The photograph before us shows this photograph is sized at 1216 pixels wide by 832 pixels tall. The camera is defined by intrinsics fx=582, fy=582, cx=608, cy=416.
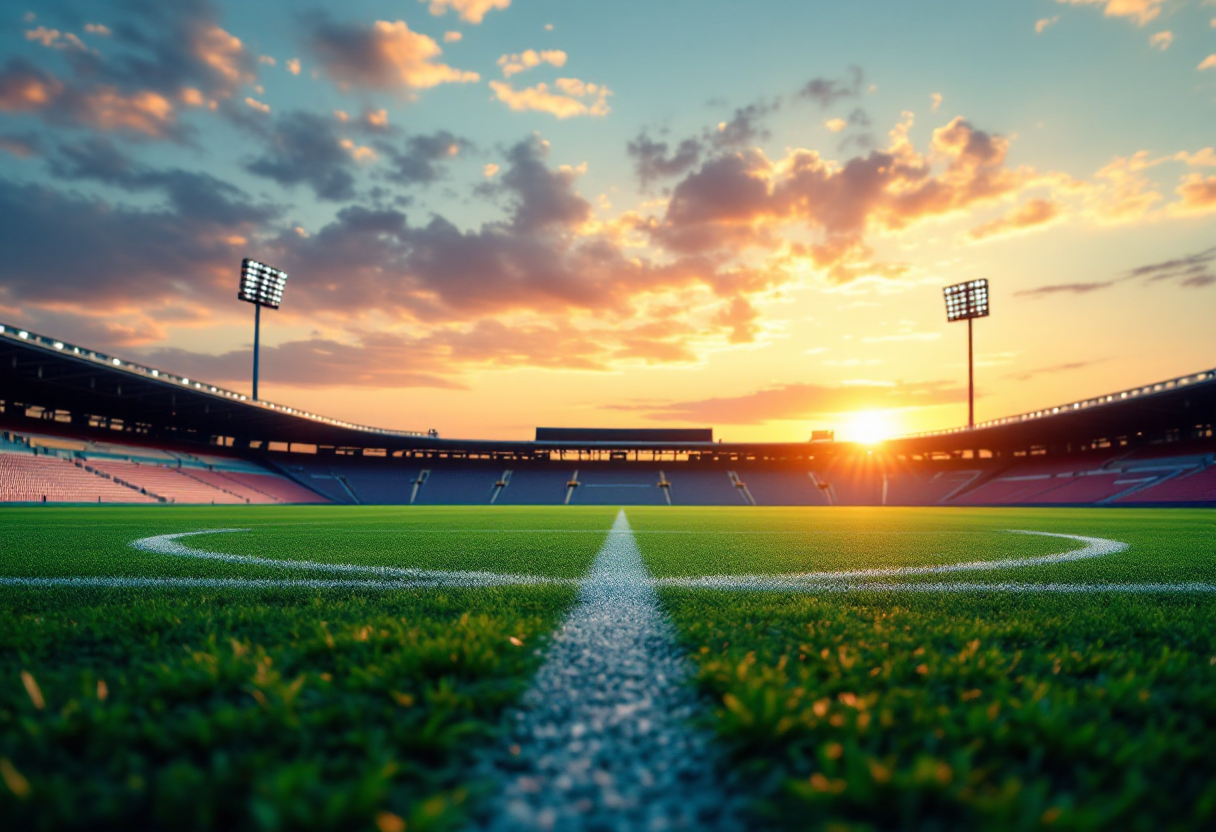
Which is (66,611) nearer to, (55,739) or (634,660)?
(55,739)

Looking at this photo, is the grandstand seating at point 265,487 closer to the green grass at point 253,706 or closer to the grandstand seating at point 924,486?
the green grass at point 253,706

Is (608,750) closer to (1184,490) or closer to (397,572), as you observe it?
(397,572)

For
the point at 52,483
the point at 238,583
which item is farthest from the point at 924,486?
the point at 52,483

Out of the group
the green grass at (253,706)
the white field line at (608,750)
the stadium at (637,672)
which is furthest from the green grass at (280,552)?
the white field line at (608,750)

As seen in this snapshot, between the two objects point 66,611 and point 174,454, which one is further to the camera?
point 174,454

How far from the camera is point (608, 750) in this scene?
1.68 metres

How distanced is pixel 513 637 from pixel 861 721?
5.31ft

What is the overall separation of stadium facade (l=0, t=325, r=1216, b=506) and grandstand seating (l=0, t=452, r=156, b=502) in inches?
3.9

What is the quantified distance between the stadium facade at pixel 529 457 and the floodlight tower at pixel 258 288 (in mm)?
7017

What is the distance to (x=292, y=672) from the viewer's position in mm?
2207

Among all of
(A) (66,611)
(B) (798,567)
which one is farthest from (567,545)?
(A) (66,611)

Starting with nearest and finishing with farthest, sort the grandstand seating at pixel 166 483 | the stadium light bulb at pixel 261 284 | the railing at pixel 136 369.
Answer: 1. the railing at pixel 136 369
2. the grandstand seating at pixel 166 483
3. the stadium light bulb at pixel 261 284

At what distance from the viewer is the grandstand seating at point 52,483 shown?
24.1 metres

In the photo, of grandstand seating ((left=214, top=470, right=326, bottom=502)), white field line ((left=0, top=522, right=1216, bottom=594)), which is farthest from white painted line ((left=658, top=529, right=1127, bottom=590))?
grandstand seating ((left=214, top=470, right=326, bottom=502))
